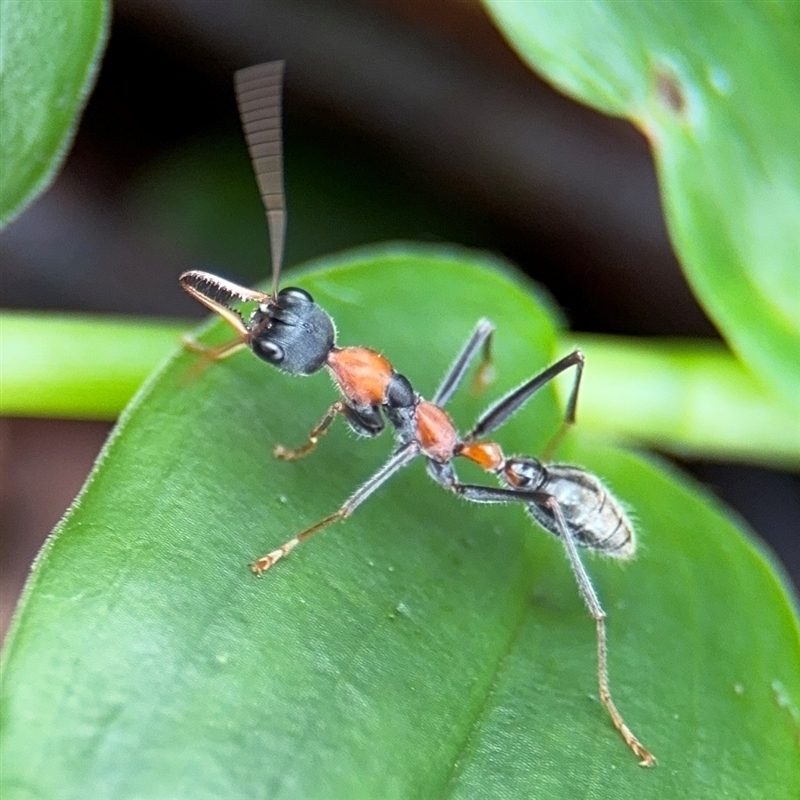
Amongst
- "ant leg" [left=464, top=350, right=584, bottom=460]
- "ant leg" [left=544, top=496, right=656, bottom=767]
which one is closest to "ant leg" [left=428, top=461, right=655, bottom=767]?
"ant leg" [left=544, top=496, right=656, bottom=767]

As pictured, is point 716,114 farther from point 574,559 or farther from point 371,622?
point 371,622

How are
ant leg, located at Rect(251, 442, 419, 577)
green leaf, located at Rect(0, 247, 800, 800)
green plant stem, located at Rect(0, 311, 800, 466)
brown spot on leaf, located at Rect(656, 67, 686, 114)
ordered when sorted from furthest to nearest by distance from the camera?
green plant stem, located at Rect(0, 311, 800, 466)
brown spot on leaf, located at Rect(656, 67, 686, 114)
ant leg, located at Rect(251, 442, 419, 577)
green leaf, located at Rect(0, 247, 800, 800)

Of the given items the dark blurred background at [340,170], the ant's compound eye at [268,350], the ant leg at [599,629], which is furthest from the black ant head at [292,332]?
the dark blurred background at [340,170]

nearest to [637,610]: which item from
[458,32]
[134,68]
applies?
[458,32]

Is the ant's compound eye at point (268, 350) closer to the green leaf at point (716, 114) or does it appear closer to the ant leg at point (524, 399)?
the ant leg at point (524, 399)

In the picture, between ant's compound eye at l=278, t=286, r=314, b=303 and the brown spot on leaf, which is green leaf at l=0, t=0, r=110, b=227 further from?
the brown spot on leaf

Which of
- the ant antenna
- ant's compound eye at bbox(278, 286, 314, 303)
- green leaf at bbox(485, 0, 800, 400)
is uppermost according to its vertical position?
green leaf at bbox(485, 0, 800, 400)

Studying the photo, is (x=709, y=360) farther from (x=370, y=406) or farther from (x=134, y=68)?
(x=134, y=68)

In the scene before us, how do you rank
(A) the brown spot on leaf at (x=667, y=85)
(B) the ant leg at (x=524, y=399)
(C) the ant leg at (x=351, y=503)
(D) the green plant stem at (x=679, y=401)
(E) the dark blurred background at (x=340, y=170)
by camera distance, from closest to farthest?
(C) the ant leg at (x=351, y=503) < (A) the brown spot on leaf at (x=667, y=85) < (B) the ant leg at (x=524, y=399) < (D) the green plant stem at (x=679, y=401) < (E) the dark blurred background at (x=340, y=170)
